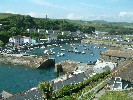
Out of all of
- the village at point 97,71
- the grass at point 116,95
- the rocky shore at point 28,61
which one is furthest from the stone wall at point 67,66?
the grass at point 116,95

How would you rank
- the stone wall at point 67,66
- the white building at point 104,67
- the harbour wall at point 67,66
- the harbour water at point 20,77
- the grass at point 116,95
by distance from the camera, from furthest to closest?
the stone wall at point 67,66 < the harbour wall at point 67,66 < the harbour water at point 20,77 < the white building at point 104,67 < the grass at point 116,95

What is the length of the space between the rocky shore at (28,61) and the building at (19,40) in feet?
119

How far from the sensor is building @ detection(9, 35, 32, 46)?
118m

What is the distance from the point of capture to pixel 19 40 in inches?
4732

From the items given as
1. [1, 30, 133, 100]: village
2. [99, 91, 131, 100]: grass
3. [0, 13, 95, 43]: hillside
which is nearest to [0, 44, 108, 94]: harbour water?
[1, 30, 133, 100]: village

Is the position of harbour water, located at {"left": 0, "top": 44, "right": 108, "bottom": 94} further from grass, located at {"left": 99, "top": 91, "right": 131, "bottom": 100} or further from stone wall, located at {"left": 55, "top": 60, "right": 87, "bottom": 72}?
grass, located at {"left": 99, "top": 91, "right": 131, "bottom": 100}

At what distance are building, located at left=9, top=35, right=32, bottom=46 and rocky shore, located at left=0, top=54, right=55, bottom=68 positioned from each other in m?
36.1

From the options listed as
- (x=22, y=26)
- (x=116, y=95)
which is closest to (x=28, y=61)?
(x=116, y=95)

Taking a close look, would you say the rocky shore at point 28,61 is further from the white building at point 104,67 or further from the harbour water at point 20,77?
the white building at point 104,67

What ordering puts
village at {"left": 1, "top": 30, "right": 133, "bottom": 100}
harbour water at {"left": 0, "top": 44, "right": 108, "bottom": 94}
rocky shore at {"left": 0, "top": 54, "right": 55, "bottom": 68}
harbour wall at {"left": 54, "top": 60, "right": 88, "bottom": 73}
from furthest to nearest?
1. rocky shore at {"left": 0, "top": 54, "right": 55, "bottom": 68}
2. harbour wall at {"left": 54, "top": 60, "right": 88, "bottom": 73}
3. harbour water at {"left": 0, "top": 44, "right": 108, "bottom": 94}
4. village at {"left": 1, "top": 30, "right": 133, "bottom": 100}

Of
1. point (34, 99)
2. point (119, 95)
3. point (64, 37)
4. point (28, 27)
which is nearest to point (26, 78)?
point (34, 99)

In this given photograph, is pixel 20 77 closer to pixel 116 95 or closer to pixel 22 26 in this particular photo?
pixel 116 95

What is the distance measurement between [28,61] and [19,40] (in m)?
44.5

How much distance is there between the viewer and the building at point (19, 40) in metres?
118
